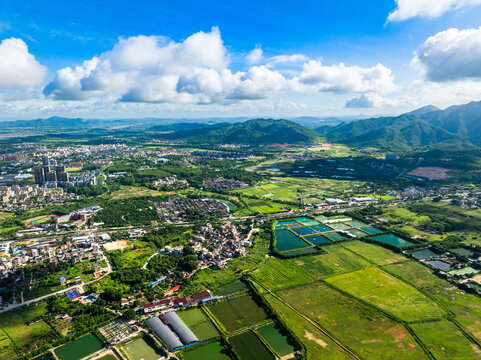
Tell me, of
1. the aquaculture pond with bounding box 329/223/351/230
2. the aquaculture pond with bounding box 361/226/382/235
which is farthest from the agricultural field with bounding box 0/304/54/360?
the aquaculture pond with bounding box 361/226/382/235

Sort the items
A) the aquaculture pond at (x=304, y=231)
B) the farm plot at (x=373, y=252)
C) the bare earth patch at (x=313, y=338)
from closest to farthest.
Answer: the bare earth patch at (x=313, y=338) < the farm plot at (x=373, y=252) < the aquaculture pond at (x=304, y=231)

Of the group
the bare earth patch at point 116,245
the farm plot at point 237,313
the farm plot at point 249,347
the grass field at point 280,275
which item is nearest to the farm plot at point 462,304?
the grass field at point 280,275

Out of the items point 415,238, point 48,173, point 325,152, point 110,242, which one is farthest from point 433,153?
point 48,173

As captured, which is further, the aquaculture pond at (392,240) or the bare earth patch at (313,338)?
the aquaculture pond at (392,240)

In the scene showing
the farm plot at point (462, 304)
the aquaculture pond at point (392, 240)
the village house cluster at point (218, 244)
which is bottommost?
the farm plot at point (462, 304)

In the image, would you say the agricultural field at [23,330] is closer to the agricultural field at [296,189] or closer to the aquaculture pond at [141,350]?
the aquaculture pond at [141,350]

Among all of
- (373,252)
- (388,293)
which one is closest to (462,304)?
(388,293)

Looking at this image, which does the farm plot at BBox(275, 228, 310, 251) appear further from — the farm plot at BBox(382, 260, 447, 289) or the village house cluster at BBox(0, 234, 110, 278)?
the village house cluster at BBox(0, 234, 110, 278)
